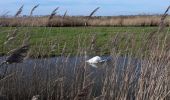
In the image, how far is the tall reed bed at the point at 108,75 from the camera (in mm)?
5074

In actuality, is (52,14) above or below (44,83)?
above

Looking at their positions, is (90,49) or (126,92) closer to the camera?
(126,92)

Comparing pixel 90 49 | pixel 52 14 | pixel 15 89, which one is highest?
pixel 52 14

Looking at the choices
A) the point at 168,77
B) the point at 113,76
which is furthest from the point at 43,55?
the point at 168,77

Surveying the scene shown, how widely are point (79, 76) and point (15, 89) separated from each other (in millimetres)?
981

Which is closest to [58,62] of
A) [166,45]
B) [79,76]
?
[79,76]

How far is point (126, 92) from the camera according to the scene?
5.14 metres

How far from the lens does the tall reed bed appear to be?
16.6ft

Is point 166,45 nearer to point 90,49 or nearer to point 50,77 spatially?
point 90,49

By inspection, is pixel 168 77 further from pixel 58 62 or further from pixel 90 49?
pixel 58 62

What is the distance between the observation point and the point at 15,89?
20.2ft

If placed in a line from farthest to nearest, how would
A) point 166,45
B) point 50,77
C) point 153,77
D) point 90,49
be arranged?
point 50,77
point 90,49
point 166,45
point 153,77

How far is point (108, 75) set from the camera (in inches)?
212

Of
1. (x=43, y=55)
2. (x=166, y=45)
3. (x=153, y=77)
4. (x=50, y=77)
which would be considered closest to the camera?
(x=153, y=77)
